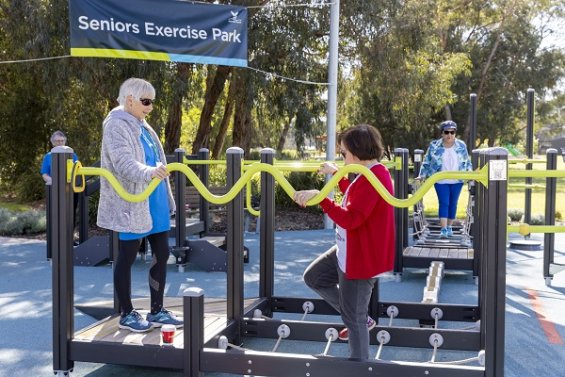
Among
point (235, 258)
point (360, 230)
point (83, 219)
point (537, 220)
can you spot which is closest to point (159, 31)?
point (83, 219)

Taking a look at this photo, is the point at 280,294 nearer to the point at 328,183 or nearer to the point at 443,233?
the point at 443,233

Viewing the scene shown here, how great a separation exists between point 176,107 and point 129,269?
27.5 ft

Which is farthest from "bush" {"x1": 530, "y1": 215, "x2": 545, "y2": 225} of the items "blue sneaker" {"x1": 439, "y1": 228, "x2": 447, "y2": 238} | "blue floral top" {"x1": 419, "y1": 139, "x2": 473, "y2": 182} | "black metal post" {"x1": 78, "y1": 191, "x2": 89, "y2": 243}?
"black metal post" {"x1": 78, "y1": 191, "x2": 89, "y2": 243}

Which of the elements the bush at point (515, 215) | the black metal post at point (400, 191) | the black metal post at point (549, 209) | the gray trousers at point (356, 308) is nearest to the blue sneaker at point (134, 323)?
the gray trousers at point (356, 308)

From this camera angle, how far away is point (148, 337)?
3.74 meters

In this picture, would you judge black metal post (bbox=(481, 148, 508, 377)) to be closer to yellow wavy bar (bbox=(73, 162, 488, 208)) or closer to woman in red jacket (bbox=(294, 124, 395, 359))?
yellow wavy bar (bbox=(73, 162, 488, 208))

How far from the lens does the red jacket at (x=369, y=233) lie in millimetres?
3035

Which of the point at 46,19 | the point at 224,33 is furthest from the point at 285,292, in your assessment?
the point at 46,19

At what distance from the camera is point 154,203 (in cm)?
374

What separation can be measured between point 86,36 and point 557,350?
6.45 m

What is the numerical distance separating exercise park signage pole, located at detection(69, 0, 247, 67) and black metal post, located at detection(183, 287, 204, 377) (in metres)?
5.62

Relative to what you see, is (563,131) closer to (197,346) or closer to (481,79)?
(481,79)

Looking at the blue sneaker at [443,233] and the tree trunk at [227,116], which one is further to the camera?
the tree trunk at [227,116]

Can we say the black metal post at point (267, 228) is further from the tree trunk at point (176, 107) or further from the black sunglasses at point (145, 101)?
the tree trunk at point (176, 107)
